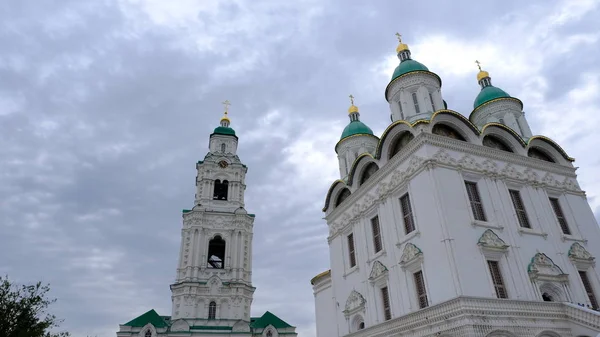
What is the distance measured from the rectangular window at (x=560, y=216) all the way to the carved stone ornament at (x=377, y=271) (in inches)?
318

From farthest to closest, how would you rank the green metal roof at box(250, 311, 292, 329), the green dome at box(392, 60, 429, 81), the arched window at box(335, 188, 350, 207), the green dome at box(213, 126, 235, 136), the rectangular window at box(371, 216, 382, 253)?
the green dome at box(213, 126, 235, 136) < the green metal roof at box(250, 311, 292, 329) < the arched window at box(335, 188, 350, 207) < the green dome at box(392, 60, 429, 81) < the rectangular window at box(371, 216, 382, 253)

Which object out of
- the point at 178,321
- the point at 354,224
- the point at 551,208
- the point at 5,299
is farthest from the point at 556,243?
the point at 178,321

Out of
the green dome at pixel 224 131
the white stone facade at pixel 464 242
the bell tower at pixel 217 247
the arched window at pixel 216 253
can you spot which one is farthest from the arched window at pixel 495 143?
the green dome at pixel 224 131

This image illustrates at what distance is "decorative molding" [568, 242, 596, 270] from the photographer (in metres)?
16.8

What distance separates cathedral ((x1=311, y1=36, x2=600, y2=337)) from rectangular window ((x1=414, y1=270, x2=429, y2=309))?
0.05 meters

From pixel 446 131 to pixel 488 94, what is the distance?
23.2 ft

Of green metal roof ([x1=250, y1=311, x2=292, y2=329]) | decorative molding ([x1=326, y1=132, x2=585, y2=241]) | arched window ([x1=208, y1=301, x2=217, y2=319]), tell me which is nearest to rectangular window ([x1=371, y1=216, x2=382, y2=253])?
decorative molding ([x1=326, y1=132, x2=585, y2=241])

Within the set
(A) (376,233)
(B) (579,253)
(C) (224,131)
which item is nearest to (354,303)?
(A) (376,233)

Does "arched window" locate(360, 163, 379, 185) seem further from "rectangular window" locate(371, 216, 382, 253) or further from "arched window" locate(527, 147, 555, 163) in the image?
"arched window" locate(527, 147, 555, 163)

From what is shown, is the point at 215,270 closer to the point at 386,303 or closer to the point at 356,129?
the point at 356,129

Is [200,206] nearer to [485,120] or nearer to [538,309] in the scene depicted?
[485,120]

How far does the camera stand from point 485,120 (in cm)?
2314

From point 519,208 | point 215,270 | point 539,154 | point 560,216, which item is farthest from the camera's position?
point 215,270

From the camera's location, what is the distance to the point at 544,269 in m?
15.7
